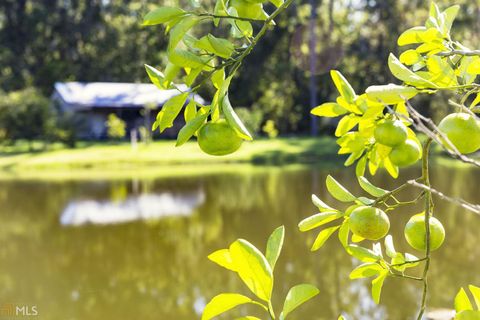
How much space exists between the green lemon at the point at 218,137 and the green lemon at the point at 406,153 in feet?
0.38

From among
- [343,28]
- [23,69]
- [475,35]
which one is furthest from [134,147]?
[475,35]

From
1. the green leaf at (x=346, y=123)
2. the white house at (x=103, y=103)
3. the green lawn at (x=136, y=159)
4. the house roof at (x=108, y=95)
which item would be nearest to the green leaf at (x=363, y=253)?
the green leaf at (x=346, y=123)

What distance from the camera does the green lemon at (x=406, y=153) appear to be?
0.42m

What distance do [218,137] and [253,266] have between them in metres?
0.10

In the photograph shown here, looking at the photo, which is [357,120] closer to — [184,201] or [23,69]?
[184,201]

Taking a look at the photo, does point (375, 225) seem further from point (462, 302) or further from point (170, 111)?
point (170, 111)

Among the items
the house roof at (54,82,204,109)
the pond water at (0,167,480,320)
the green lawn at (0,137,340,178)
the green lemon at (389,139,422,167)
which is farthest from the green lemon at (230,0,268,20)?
the house roof at (54,82,204,109)

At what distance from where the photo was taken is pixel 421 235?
0.48 metres

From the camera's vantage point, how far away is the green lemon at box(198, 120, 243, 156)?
0.41m

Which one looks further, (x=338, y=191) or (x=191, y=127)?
(x=338, y=191)

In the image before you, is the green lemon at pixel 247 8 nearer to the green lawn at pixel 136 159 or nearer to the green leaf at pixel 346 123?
the green leaf at pixel 346 123

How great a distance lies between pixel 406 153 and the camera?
42 cm

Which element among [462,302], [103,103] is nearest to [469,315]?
[462,302]

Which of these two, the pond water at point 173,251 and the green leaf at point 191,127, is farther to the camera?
the pond water at point 173,251
